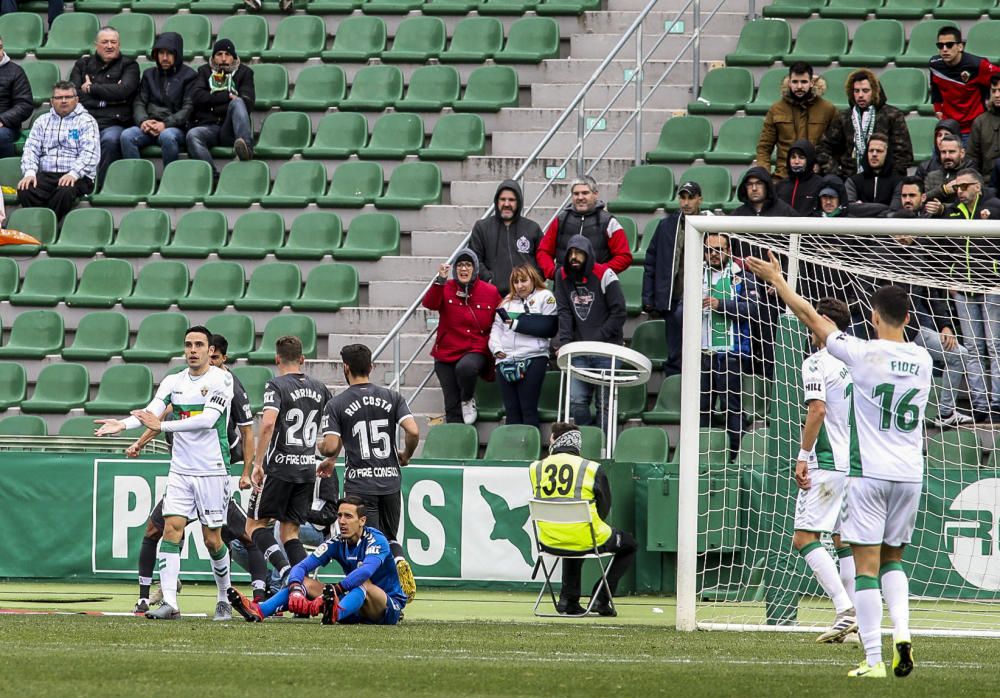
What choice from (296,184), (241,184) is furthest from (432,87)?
(241,184)

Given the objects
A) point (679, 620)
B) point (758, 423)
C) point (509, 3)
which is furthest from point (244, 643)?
point (509, 3)

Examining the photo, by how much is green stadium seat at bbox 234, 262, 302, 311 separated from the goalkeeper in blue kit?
644cm

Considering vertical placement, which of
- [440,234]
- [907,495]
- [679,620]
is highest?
[440,234]

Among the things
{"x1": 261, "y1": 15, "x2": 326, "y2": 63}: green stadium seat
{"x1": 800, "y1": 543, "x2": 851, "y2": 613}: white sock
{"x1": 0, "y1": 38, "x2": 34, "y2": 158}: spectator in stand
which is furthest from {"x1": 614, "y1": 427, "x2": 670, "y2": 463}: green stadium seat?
A: {"x1": 0, "y1": 38, "x2": 34, "y2": 158}: spectator in stand

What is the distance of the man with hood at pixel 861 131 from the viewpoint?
15.1m

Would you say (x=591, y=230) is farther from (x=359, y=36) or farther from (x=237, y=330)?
(x=359, y=36)

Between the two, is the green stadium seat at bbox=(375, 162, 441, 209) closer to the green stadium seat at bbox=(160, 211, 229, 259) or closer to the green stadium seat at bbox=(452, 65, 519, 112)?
the green stadium seat at bbox=(452, 65, 519, 112)

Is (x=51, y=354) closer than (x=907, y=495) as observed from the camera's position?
No

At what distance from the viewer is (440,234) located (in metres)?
17.3

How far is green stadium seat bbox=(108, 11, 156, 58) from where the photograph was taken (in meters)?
20.2

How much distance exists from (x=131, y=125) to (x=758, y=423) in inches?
367

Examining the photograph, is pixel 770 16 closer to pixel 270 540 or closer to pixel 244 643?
pixel 270 540

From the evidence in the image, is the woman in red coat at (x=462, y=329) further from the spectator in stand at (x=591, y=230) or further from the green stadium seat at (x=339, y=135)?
the green stadium seat at (x=339, y=135)

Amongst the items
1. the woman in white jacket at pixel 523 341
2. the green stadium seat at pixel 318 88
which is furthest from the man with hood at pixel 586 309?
the green stadium seat at pixel 318 88
